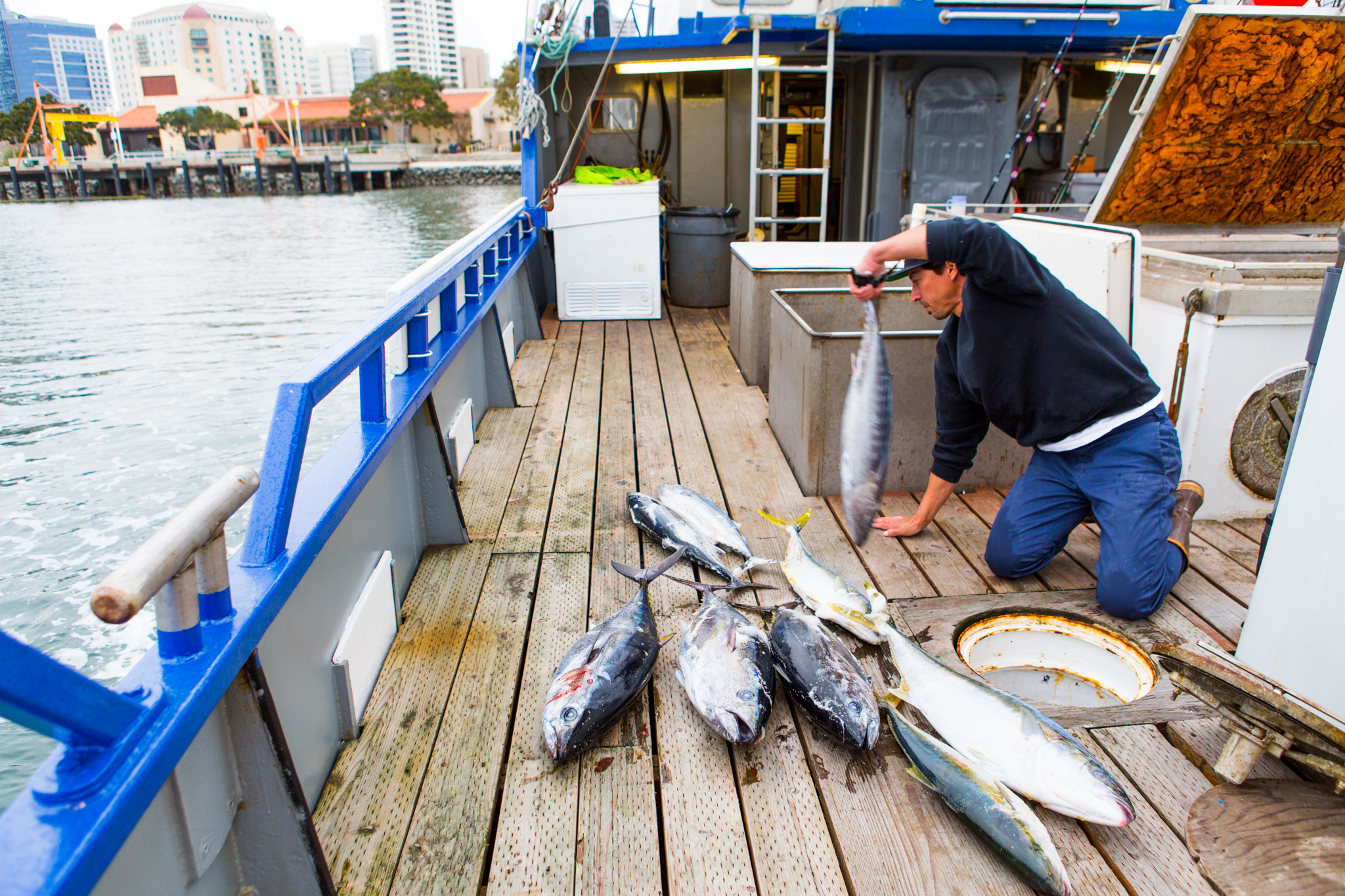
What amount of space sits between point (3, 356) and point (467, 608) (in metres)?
11.3

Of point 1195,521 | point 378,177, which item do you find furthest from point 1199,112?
point 378,177

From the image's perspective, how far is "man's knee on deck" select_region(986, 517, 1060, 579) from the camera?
2650 mm

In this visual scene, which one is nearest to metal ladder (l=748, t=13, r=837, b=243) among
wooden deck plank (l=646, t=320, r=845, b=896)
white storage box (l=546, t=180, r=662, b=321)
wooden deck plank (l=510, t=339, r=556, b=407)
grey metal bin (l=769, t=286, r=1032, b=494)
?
white storage box (l=546, t=180, r=662, b=321)

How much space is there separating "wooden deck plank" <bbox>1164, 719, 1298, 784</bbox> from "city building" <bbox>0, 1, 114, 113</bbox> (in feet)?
251

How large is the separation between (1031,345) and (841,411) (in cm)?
90

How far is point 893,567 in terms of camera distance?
110 inches

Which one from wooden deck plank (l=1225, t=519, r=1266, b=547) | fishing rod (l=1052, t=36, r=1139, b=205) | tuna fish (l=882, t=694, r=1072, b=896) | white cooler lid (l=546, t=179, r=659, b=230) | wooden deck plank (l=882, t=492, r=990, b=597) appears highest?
fishing rod (l=1052, t=36, r=1139, b=205)

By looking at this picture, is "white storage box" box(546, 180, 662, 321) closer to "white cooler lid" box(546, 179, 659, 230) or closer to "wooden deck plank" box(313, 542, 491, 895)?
"white cooler lid" box(546, 179, 659, 230)

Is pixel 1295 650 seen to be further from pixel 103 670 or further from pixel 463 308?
pixel 103 670

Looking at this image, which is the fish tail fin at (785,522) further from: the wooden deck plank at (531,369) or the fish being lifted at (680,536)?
the wooden deck plank at (531,369)

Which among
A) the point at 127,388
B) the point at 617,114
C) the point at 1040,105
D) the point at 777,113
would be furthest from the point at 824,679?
the point at 127,388

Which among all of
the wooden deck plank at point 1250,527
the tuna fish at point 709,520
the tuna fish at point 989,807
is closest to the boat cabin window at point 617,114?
the tuna fish at point 709,520

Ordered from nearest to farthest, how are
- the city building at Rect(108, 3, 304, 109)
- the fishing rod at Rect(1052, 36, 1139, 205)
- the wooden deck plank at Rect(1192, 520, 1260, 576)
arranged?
the wooden deck plank at Rect(1192, 520, 1260, 576), the fishing rod at Rect(1052, 36, 1139, 205), the city building at Rect(108, 3, 304, 109)

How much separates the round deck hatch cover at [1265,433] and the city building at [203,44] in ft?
681
